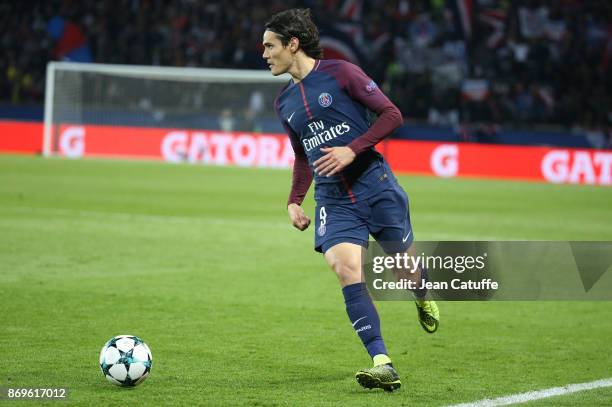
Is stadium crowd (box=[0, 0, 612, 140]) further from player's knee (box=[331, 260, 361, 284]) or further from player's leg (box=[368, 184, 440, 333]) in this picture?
player's knee (box=[331, 260, 361, 284])

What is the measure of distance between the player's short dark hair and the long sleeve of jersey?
0.25 metres

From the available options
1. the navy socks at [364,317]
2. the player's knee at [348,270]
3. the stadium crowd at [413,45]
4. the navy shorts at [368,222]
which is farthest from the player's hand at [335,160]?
the stadium crowd at [413,45]

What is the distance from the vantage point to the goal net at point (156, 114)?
30359 mm

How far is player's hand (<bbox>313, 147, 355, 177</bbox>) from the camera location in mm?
5863

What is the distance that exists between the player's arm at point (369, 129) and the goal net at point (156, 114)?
23766mm

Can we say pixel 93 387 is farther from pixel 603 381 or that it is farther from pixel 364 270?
pixel 603 381

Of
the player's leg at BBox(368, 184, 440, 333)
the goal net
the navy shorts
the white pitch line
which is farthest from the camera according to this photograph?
the goal net

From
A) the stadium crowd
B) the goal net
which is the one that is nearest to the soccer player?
the stadium crowd

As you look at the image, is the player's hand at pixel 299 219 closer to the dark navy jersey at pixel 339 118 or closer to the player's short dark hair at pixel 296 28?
the dark navy jersey at pixel 339 118

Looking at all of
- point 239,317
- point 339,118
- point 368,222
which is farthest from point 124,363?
point 239,317

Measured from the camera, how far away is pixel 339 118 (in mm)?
6188

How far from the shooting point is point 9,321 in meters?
7.99

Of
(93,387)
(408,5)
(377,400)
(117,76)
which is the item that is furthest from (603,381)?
(408,5)

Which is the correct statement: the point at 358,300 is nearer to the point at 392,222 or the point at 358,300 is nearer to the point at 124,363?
the point at 392,222
